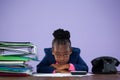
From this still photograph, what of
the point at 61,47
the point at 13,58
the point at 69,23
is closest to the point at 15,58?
the point at 13,58

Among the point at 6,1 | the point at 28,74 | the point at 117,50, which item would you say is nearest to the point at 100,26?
the point at 117,50

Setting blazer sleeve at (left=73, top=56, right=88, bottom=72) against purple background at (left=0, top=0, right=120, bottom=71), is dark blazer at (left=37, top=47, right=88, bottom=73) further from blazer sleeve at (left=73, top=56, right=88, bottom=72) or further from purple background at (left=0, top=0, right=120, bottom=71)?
purple background at (left=0, top=0, right=120, bottom=71)

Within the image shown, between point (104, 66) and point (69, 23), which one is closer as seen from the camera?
point (104, 66)

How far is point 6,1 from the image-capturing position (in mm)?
2836

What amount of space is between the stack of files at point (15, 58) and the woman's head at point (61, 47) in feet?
2.34

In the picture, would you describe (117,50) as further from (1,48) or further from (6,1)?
(1,48)

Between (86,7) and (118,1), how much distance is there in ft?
1.41

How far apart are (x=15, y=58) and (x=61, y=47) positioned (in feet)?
2.74

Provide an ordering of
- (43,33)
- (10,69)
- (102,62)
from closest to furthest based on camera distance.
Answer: (10,69)
(102,62)
(43,33)

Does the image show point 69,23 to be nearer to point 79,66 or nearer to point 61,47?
point 61,47

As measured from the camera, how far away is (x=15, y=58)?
131cm

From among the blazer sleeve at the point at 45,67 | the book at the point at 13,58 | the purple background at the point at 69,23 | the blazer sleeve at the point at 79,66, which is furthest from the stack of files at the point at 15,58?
the purple background at the point at 69,23

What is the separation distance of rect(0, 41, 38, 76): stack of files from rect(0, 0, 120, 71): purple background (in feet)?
4.47

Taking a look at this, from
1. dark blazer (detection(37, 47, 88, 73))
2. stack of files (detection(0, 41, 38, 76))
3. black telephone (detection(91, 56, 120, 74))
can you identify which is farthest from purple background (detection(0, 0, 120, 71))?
stack of files (detection(0, 41, 38, 76))
